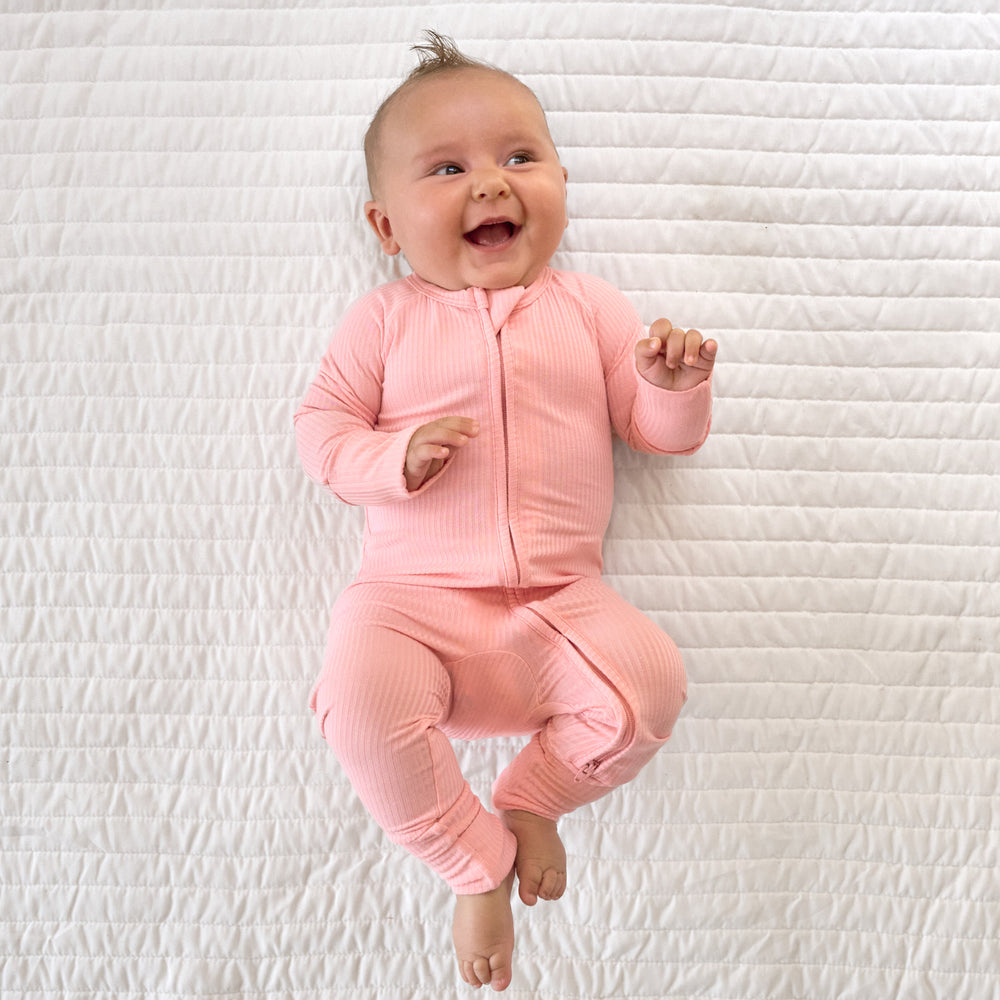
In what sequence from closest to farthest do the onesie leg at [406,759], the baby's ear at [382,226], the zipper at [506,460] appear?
the onesie leg at [406,759] < the zipper at [506,460] < the baby's ear at [382,226]

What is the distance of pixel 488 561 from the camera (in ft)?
3.15

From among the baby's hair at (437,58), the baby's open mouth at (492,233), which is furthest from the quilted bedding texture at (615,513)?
the baby's open mouth at (492,233)

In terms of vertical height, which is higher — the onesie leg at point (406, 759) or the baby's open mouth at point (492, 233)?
the baby's open mouth at point (492, 233)

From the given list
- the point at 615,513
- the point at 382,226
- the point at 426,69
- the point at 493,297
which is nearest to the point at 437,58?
the point at 426,69

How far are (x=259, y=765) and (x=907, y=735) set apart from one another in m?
0.76

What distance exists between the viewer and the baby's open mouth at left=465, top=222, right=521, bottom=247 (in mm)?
1012

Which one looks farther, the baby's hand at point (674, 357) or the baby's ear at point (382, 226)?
the baby's ear at point (382, 226)

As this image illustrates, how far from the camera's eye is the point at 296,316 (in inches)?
44.2

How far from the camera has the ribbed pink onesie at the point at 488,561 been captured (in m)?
0.88

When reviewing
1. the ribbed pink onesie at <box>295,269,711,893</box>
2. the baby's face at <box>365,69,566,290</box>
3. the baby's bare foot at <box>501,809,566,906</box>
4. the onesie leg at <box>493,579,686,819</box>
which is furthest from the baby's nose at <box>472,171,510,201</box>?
the baby's bare foot at <box>501,809,566,906</box>

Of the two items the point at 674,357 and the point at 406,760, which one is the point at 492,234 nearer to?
the point at 674,357

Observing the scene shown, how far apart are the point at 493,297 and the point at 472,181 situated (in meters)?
0.12

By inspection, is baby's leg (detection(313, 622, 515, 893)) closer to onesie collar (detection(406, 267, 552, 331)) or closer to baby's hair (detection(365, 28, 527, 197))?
onesie collar (detection(406, 267, 552, 331))

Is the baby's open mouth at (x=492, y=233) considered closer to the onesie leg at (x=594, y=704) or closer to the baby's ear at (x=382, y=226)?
the baby's ear at (x=382, y=226)
